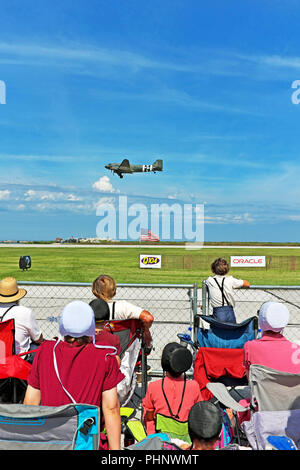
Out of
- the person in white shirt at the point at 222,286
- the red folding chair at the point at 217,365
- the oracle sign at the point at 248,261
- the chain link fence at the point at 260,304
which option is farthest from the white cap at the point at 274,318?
the oracle sign at the point at 248,261

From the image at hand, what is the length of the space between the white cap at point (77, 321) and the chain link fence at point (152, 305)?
3.13 meters

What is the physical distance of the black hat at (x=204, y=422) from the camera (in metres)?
2.20

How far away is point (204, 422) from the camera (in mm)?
2215

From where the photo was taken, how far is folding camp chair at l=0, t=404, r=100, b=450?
2.18m

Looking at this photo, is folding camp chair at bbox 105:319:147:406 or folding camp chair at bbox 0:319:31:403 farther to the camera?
folding camp chair at bbox 105:319:147:406

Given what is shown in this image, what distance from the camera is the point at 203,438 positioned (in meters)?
2.20

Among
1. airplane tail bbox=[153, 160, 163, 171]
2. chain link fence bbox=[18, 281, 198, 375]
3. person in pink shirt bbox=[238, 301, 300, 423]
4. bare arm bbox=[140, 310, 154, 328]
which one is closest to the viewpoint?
person in pink shirt bbox=[238, 301, 300, 423]

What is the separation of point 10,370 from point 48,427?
178cm

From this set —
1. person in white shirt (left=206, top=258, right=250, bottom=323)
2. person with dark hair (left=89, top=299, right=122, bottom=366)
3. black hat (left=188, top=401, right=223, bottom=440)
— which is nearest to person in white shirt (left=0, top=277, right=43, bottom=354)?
person with dark hair (left=89, top=299, right=122, bottom=366)

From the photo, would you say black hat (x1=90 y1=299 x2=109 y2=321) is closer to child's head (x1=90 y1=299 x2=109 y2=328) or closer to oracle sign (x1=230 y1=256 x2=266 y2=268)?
child's head (x1=90 y1=299 x2=109 y2=328)

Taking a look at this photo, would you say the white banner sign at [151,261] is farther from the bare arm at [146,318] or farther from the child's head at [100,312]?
the child's head at [100,312]

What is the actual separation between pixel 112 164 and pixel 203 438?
5221 centimetres

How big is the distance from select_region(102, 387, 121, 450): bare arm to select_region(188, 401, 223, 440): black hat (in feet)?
1.75
